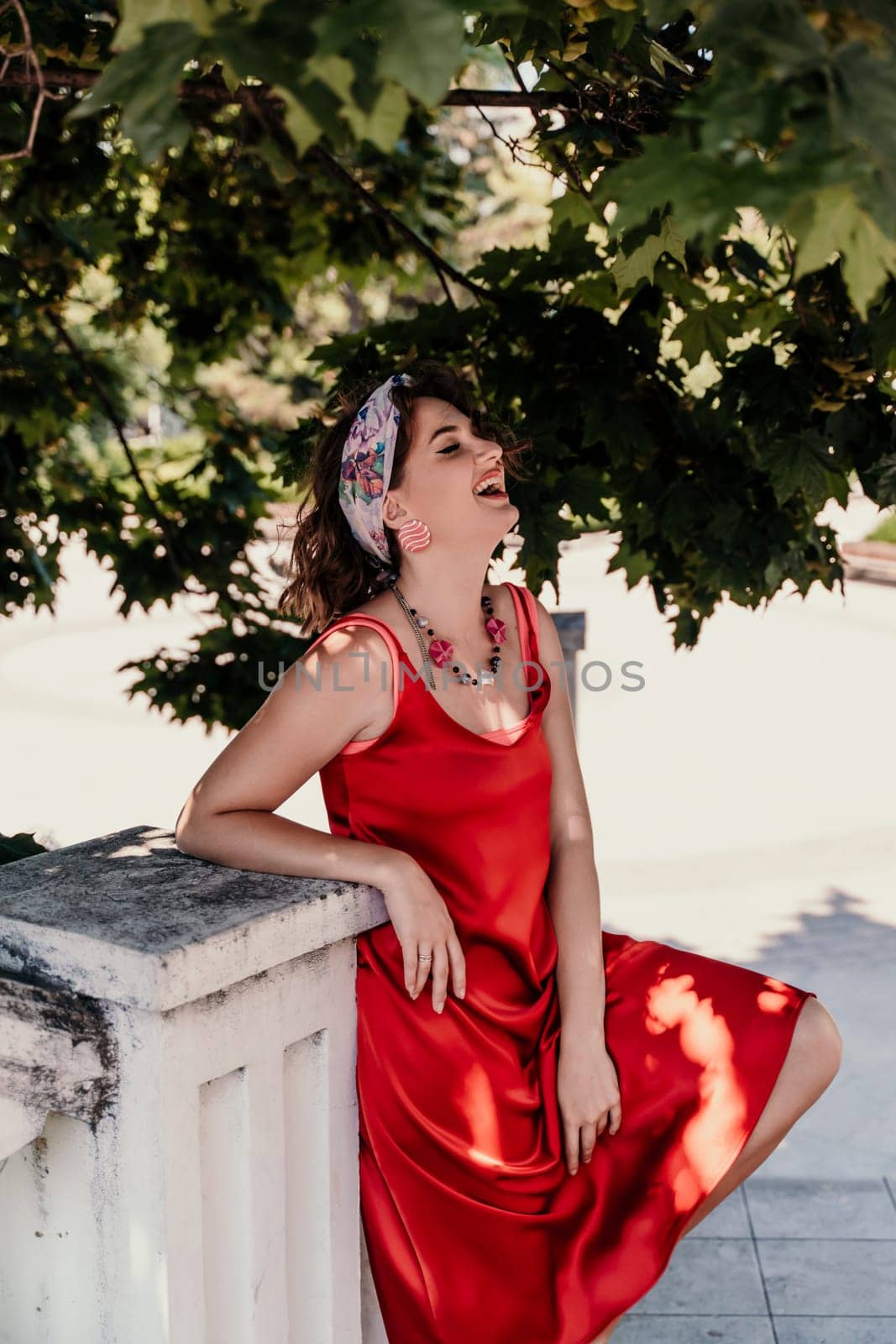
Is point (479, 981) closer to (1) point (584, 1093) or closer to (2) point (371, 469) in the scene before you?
(1) point (584, 1093)

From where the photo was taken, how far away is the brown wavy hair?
2.64 m

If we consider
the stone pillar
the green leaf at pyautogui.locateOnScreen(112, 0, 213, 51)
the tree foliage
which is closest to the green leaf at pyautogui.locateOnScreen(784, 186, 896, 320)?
the tree foliage

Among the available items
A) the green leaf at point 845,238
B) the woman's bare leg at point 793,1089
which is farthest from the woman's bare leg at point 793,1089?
the green leaf at point 845,238

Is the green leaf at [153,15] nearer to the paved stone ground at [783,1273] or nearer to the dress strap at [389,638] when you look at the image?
the dress strap at [389,638]

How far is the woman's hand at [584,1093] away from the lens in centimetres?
219

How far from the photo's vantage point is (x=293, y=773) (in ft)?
7.21

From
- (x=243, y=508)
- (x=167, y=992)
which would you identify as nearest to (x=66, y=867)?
(x=167, y=992)

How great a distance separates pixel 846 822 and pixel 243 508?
3848 millimetres

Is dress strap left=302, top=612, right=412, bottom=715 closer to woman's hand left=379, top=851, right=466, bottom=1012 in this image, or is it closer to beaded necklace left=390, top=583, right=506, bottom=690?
beaded necklace left=390, top=583, right=506, bottom=690

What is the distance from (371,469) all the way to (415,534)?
0.14 m

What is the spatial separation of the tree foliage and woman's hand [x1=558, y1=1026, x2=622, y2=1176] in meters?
1.24

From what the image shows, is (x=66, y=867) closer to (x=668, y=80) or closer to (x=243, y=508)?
(x=668, y=80)

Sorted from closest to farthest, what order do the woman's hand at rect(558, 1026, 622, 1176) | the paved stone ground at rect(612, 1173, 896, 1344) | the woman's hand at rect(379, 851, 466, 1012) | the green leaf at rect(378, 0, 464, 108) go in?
the green leaf at rect(378, 0, 464, 108) < the woman's hand at rect(379, 851, 466, 1012) < the woman's hand at rect(558, 1026, 622, 1176) < the paved stone ground at rect(612, 1173, 896, 1344)

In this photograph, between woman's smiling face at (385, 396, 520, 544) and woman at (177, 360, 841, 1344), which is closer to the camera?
woman at (177, 360, 841, 1344)
